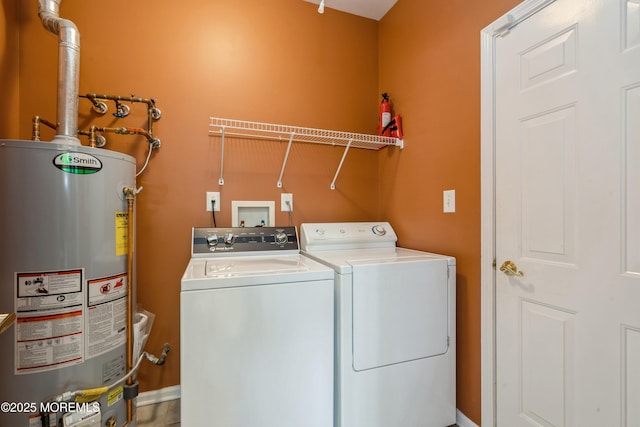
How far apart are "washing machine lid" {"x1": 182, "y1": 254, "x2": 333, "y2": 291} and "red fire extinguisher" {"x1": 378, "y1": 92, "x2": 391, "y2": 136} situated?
119cm

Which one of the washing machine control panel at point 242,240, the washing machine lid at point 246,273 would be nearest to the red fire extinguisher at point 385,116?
the washing machine control panel at point 242,240

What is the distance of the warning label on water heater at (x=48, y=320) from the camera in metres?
1.04

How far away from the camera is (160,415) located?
161 centimetres

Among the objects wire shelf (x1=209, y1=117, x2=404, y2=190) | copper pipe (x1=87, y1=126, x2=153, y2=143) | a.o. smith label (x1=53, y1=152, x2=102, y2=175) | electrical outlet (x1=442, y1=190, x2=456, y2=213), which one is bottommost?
electrical outlet (x1=442, y1=190, x2=456, y2=213)

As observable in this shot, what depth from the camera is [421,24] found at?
1.80 meters

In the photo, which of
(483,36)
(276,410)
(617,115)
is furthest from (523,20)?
(276,410)

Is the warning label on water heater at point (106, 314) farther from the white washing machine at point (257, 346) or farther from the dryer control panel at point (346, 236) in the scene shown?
the dryer control panel at point (346, 236)

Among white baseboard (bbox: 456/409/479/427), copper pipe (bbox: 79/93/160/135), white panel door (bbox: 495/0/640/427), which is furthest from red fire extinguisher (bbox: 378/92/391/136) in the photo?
white baseboard (bbox: 456/409/479/427)

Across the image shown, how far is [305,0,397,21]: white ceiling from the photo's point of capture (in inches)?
80.9

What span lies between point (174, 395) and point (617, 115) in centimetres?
254

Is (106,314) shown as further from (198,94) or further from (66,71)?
(198,94)

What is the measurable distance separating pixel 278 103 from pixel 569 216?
1.76 m

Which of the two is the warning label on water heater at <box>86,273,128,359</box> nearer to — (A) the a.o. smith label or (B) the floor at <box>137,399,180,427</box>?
(A) the a.o. smith label

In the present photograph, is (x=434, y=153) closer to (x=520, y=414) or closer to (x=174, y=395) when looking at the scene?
(x=520, y=414)
